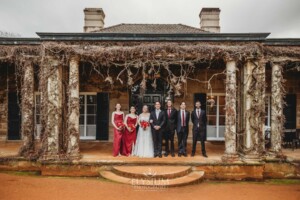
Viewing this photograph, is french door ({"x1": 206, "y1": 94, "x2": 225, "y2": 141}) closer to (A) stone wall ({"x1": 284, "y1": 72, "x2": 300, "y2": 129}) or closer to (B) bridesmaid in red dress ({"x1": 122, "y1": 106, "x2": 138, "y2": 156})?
(A) stone wall ({"x1": 284, "y1": 72, "x2": 300, "y2": 129})

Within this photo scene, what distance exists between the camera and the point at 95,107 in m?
12.9

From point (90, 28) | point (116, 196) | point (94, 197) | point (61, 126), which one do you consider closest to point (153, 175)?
point (116, 196)

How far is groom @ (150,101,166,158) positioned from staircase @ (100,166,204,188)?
98 centimetres

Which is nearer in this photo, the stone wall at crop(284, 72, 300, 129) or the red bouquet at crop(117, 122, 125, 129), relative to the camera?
the red bouquet at crop(117, 122, 125, 129)

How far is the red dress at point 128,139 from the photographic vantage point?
9.18 meters

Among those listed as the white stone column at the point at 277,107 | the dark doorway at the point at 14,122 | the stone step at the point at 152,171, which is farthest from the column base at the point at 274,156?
the dark doorway at the point at 14,122

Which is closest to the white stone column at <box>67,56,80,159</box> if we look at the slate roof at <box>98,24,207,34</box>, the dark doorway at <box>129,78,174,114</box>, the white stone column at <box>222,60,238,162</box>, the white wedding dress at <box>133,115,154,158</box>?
the white wedding dress at <box>133,115,154,158</box>

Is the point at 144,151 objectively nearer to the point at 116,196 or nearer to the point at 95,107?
the point at 116,196

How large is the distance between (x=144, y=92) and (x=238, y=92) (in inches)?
192

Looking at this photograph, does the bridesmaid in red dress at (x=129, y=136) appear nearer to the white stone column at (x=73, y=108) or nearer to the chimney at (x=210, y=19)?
the white stone column at (x=73, y=108)

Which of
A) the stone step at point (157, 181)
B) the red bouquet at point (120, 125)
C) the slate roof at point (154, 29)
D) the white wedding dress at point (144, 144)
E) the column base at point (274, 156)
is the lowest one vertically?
the stone step at point (157, 181)

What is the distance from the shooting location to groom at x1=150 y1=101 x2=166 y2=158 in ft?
28.8

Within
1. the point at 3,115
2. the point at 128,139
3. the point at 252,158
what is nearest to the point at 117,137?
the point at 128,139

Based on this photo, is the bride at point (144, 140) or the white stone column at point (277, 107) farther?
the bride at point (144, 140)
